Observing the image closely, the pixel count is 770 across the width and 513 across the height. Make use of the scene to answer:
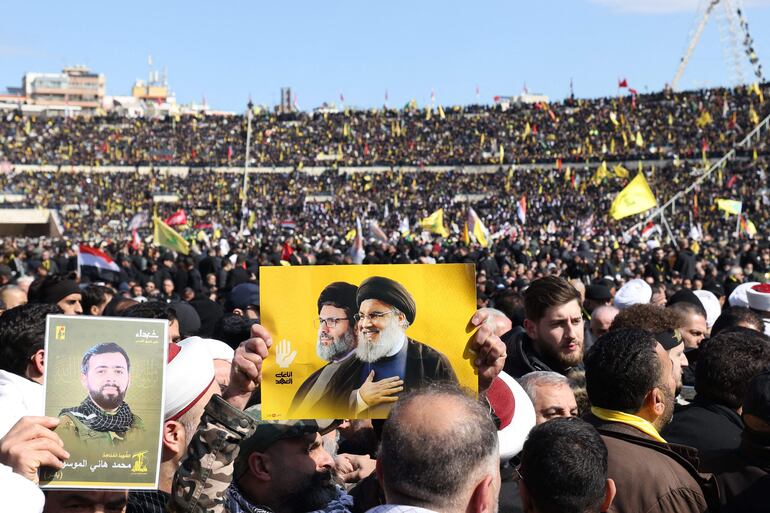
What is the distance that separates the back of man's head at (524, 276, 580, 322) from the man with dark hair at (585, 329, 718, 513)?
4.64 ft

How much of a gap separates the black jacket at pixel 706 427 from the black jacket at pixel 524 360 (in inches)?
39.9

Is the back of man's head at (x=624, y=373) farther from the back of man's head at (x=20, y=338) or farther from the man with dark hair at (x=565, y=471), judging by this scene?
the back of man's head at (x=20, y=338)

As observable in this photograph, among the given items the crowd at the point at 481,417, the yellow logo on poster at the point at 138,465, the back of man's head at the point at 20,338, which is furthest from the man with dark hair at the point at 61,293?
the yellow logo on poster at the point at 138,465

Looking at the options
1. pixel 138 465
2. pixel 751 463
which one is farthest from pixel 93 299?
pixel 751 463

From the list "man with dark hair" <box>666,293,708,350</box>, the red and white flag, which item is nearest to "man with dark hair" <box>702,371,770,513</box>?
"man with dark hair" <box>666,293,708,350</box>

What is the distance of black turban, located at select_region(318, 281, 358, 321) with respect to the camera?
313cm

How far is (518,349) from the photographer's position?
5.43m

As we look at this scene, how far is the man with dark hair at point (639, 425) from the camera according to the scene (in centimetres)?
332

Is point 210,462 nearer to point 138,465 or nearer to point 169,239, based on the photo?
point 138,465

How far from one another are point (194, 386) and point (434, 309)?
2.84ft

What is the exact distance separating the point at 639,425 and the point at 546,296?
5.79 ft

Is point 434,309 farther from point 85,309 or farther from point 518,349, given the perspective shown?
point 85,309

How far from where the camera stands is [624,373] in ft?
12.1

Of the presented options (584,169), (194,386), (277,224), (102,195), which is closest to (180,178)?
(102,195)
